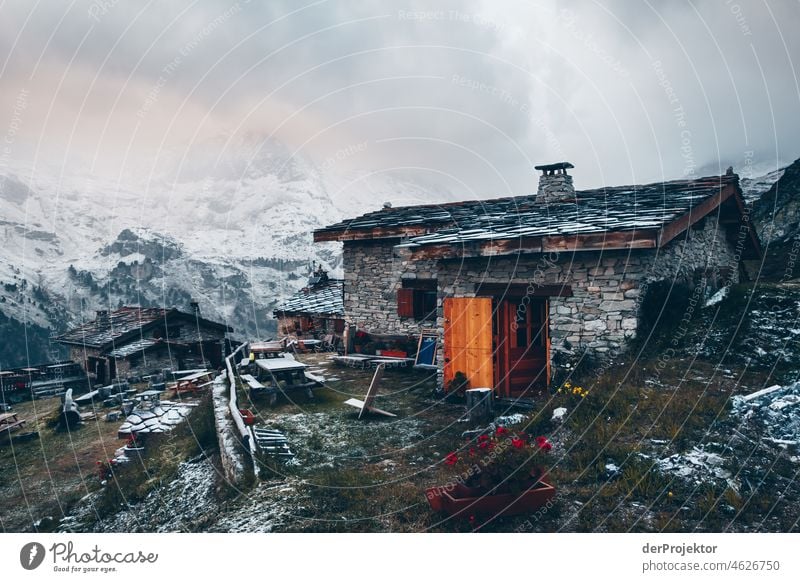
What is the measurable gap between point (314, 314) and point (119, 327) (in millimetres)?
13402

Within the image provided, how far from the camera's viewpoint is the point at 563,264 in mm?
8414

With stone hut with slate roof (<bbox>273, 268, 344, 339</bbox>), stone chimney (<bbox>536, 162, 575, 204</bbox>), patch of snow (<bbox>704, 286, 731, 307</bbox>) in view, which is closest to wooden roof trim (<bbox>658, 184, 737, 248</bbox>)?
patch of snow (<bbox>704, 286, 731, 307</bbox>)

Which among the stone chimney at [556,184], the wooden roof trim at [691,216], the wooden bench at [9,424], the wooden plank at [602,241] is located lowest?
the wooden bench at [9,424]

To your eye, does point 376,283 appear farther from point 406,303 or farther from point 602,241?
point 602,241

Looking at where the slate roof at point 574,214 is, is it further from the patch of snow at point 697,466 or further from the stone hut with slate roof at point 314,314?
the stone hut with slate roof at point 314,314

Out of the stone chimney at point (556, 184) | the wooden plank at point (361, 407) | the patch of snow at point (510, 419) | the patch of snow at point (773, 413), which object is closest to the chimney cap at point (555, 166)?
the stone chimney at point (556, 184)

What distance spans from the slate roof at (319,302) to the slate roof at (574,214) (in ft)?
22.6

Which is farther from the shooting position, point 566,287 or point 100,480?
point 100,480

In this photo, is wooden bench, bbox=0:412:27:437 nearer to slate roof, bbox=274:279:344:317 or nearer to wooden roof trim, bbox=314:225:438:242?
slate roof, bbox=274:279:344:317

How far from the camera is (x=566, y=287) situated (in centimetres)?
835

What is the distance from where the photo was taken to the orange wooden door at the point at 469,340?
9242 mm
